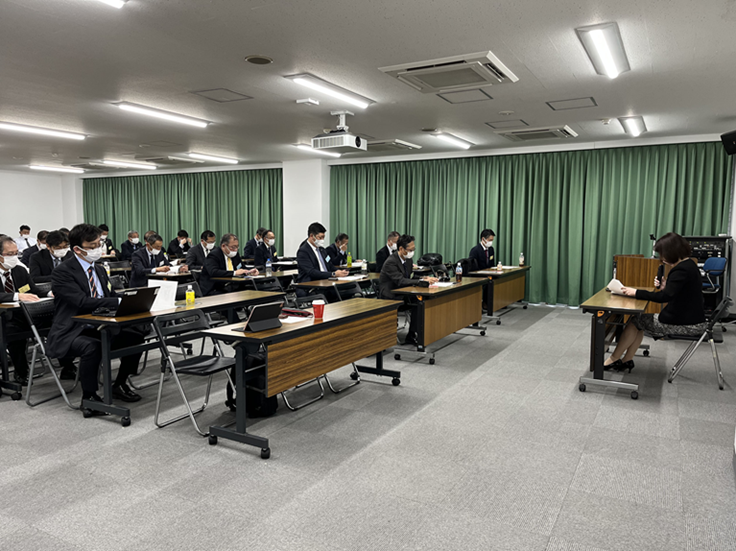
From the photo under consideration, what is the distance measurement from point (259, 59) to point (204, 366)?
2569 mm

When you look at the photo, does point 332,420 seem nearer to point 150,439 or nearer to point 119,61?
point 150,439

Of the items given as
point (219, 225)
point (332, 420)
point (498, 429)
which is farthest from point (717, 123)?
point (219, 225)

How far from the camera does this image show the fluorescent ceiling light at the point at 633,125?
6957 mm

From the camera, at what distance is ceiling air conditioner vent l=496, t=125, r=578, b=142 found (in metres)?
7.67

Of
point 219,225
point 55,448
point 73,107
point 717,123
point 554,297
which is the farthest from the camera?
point 219,225

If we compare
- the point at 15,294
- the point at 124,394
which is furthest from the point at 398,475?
the point at 15,294

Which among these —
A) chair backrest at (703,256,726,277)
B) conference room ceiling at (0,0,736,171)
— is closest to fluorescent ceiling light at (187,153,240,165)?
conference room ceiling at (0,0,736,171)

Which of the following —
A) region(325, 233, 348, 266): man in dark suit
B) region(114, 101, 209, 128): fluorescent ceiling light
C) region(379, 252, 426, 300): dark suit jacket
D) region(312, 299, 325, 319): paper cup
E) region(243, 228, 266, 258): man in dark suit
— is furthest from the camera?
region(243, 228, 266, 258): man in dark suit

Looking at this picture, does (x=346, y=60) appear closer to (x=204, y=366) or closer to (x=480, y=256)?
(x=204, y=366)

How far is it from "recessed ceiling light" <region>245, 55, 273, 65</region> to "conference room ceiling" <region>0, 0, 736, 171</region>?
11 centimetres

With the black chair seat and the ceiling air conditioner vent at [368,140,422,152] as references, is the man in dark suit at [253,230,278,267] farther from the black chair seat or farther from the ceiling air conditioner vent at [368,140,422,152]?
the black chair seat

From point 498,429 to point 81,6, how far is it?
3.98 meters

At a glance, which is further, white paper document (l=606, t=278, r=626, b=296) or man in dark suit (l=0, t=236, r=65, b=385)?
white paper document (l=606, t=278, r=626, b=296)

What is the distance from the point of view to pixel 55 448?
3.44m
